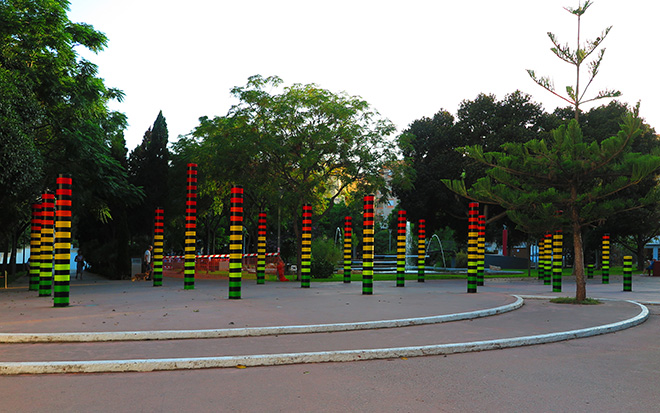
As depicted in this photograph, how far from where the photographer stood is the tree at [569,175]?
14.0 meters

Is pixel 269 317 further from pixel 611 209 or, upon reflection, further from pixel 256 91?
pixel 256 91

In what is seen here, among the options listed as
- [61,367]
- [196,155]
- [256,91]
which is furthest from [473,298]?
[196,155]

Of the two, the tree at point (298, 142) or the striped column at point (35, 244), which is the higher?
the tree at point (298, 142)

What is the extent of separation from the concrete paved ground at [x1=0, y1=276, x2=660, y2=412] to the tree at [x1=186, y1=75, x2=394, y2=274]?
13.6m

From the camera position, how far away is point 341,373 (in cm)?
642

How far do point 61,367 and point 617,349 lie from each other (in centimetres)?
738

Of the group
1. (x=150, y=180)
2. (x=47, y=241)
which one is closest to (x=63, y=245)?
(x=47, y=241)

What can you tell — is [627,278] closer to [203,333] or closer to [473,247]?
[473,247]

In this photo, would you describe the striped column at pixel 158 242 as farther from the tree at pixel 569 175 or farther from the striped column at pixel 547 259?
the striped column at pixel 547 259

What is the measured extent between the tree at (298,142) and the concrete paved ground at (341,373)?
13599 millimetres

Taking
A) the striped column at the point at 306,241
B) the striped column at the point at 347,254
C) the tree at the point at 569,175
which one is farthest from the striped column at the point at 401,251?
the tree at the point at 569,175

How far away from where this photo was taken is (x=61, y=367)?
6262 millimetres

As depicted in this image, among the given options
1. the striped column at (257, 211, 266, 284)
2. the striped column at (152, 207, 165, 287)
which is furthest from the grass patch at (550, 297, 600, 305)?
the striped column at (152, 207, 165, 287)

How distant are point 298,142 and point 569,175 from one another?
12.3m
